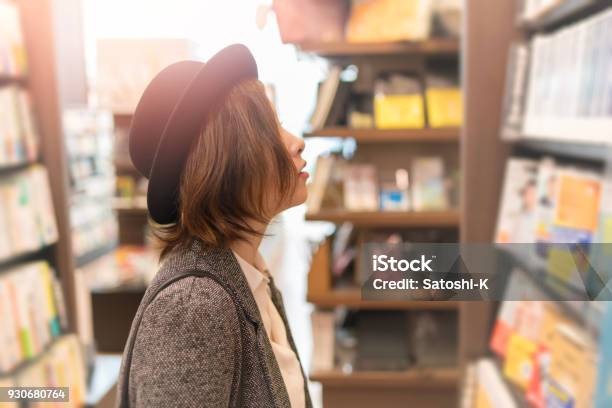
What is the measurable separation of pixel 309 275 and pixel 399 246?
1.97m

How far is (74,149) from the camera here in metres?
4.43

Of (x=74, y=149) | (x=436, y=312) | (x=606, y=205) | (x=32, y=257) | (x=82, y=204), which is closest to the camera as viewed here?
(x=606, y=205)

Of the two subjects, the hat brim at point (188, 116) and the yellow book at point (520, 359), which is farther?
the yellow book at point (520, 359)

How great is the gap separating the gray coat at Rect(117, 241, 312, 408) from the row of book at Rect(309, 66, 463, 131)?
5.91ft

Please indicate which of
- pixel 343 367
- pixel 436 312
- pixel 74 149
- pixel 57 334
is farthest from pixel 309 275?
pixel 74 149

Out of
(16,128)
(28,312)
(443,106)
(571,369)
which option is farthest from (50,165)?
(571,369)

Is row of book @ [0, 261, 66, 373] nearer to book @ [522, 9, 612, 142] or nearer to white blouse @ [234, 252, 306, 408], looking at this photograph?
white blouse @ [234, 252, 306, 408]

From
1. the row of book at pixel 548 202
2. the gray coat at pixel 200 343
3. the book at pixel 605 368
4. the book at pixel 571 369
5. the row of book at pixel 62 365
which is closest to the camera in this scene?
the gray coat at pixel 200 343

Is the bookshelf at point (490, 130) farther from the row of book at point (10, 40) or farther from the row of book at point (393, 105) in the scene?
the row of book at point (10, 40)

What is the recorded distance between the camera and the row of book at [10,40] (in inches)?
81.9

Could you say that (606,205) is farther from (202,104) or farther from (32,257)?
(32,257)

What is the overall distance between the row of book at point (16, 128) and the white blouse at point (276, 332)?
5.48ft

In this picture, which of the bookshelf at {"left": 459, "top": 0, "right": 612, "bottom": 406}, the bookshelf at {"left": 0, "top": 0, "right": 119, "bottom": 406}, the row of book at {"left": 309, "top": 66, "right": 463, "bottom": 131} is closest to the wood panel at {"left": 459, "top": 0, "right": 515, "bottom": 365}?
the bookshelf at {"left": 459, "top": 0, "right": 612, "bottom": 406}

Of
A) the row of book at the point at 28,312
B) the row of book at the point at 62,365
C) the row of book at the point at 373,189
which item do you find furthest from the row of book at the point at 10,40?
the row of book at the point at 373,189
